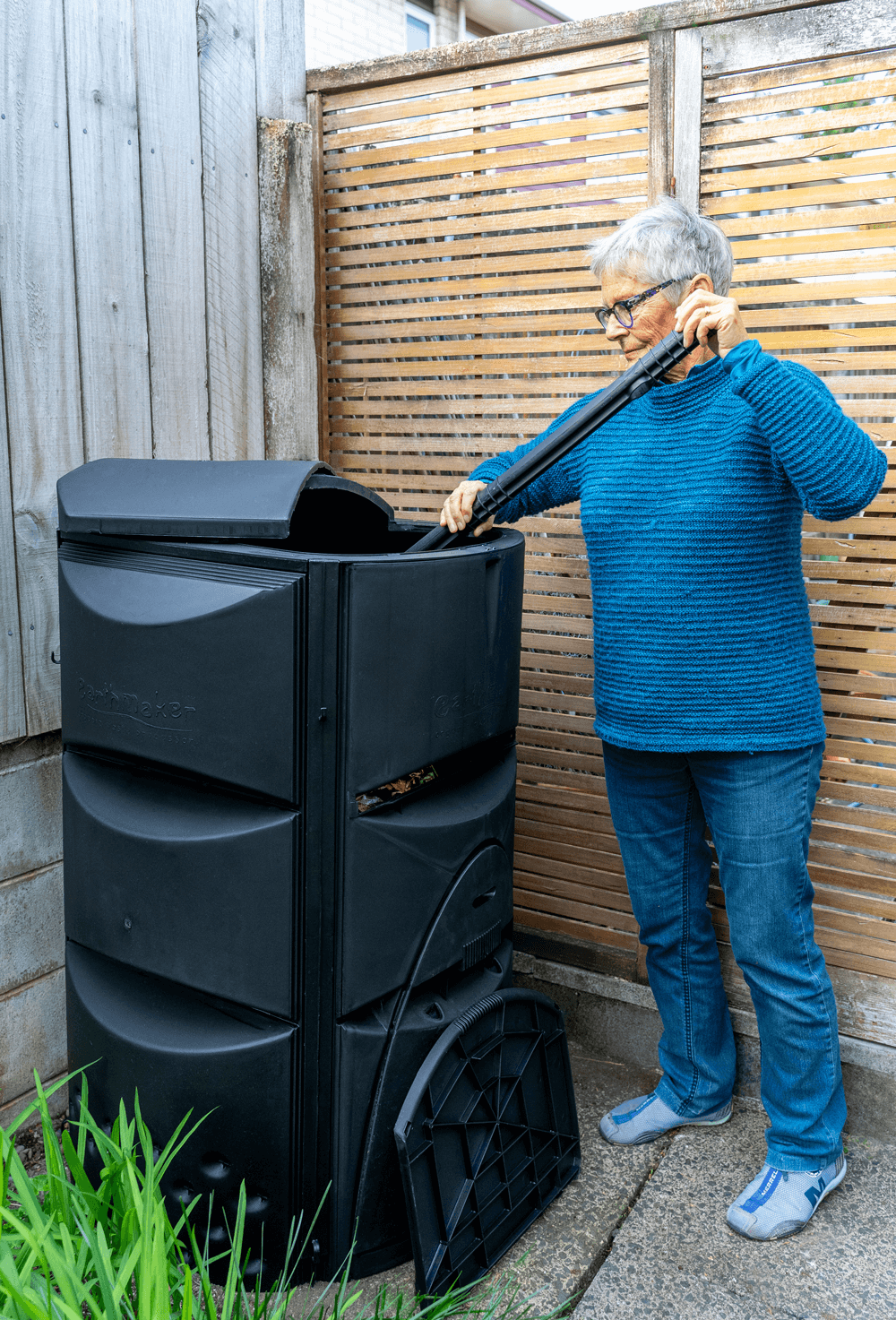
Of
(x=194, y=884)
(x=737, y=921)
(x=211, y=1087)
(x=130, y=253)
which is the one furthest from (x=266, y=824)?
(x=130, y=253)

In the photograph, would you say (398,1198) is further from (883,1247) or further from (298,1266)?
(883,1247)

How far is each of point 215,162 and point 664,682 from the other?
1555 mm

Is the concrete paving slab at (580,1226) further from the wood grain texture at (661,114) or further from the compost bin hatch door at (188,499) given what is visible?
the wood grain texture at (661,114)

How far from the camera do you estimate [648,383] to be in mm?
1618

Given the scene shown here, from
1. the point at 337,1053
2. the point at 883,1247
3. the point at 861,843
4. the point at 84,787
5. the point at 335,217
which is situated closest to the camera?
the point at 337,1053

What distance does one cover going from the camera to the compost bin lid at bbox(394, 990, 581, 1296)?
1586 millimetres

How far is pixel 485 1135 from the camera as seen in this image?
171 cm

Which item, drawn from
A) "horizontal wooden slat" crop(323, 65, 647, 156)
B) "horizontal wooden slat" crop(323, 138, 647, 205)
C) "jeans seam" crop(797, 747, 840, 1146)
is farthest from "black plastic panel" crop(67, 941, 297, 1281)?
"horizontal wooden slat" crop(323, 65, 647, 156)

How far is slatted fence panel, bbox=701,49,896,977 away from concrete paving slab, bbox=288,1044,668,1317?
61cm

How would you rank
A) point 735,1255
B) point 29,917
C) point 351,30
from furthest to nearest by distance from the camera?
point 351,30 < point 29,917 < point 735,1255

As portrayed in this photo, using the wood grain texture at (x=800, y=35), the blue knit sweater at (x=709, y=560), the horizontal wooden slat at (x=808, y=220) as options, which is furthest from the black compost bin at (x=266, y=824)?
the wood grain texture at (x=800, y=35)

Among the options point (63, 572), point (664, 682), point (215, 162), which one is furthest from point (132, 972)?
point (215, 162)

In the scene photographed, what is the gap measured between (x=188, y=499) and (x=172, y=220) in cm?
102

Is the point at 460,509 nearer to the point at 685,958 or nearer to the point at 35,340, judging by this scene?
the point at 35,340
